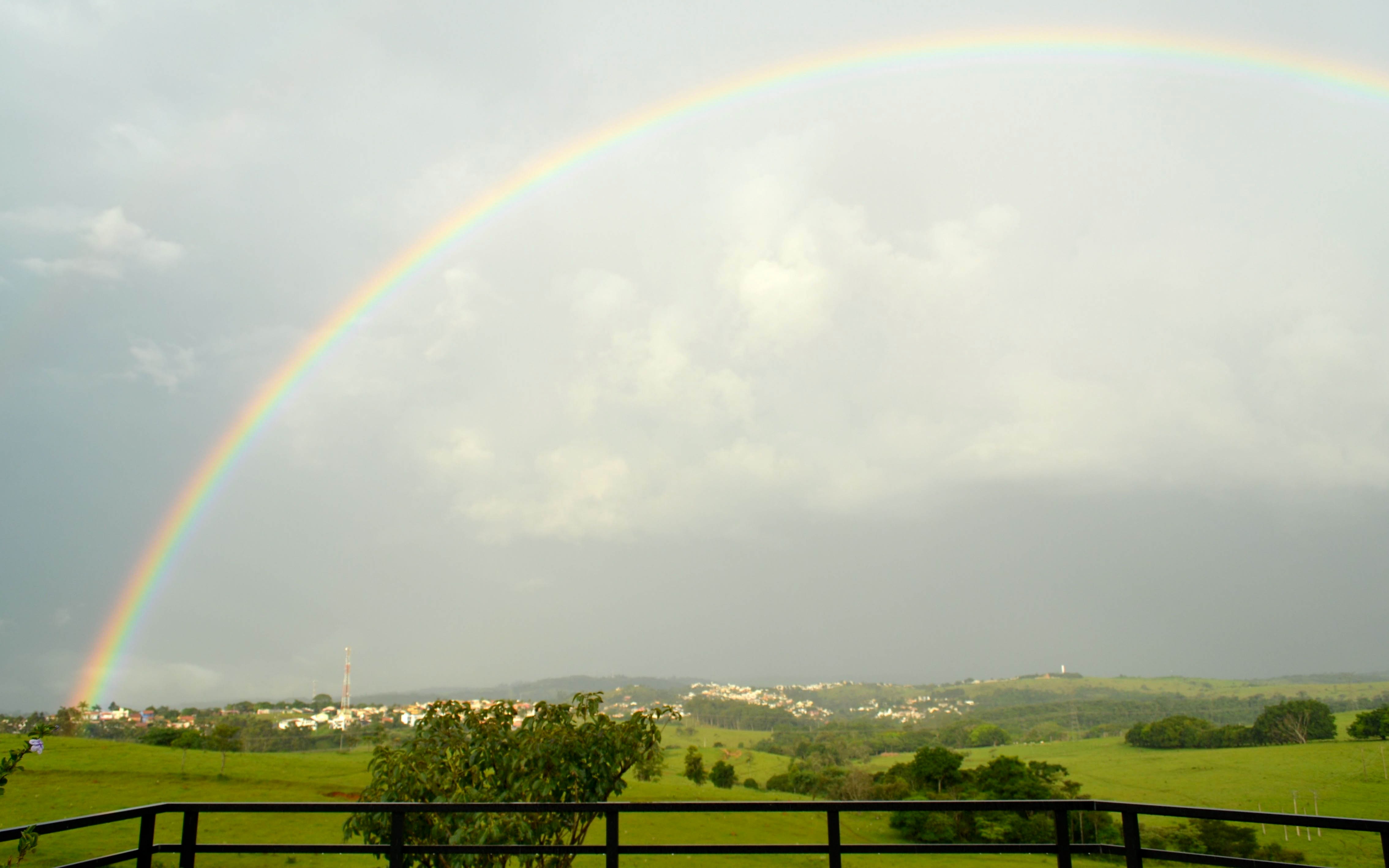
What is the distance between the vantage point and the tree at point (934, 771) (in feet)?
273

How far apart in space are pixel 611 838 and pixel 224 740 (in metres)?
92.4

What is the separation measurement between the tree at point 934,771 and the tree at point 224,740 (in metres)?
64.8

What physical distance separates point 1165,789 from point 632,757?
106 m

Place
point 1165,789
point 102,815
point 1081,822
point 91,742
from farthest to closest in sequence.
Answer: point 1165,789 < point 91,742 < point 1081,822 < point 102,815

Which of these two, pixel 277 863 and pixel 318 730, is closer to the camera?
pixel 277 863

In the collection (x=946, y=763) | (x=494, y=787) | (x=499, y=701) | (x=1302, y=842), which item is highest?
(x=499, y=701)

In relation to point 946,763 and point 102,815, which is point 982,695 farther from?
point 102,815

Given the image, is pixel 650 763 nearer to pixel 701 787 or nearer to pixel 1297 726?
pixel 701 787

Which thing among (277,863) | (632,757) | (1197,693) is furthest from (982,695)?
(632,757)

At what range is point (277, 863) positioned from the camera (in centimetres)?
5262

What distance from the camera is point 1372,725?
93688mm

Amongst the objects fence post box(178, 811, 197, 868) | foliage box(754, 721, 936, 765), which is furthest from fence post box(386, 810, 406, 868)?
foliage box(754, 721, 936, 765)

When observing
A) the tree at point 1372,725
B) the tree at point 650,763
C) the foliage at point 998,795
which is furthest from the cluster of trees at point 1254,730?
the tree at point 650,763

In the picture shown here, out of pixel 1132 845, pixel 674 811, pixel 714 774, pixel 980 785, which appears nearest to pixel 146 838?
pixel 674 811
